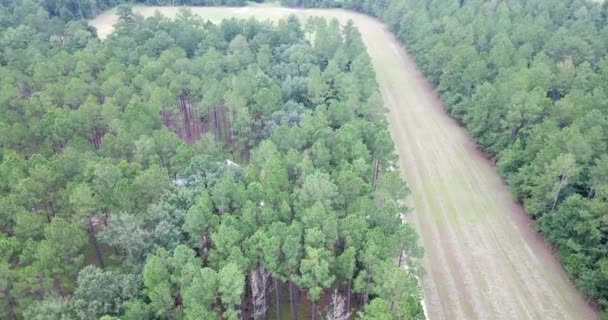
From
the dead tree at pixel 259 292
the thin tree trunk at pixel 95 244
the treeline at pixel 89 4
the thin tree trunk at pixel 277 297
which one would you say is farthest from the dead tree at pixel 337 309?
the treeline at pixel 89 4

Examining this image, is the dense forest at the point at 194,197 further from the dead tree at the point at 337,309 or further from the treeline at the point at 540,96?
the treeline at the point at 540,96

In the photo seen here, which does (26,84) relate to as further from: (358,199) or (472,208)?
(472,208)

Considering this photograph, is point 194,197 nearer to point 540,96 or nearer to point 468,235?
point 468,235

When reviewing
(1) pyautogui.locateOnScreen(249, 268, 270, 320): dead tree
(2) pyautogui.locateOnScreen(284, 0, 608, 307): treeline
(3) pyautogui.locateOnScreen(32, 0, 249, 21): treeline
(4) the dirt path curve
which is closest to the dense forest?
(1) pyautogui.locateOnScreen(249, 268, 270, 320): dead tree

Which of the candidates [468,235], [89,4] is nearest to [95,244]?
[468,235]

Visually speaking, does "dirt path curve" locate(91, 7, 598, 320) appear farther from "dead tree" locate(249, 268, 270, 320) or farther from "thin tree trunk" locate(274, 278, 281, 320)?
"dead tree" locate(249, 268, 270, 320)

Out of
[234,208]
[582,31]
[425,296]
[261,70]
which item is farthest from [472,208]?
[582,31]
